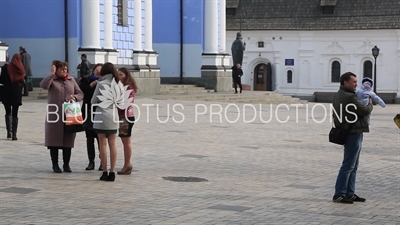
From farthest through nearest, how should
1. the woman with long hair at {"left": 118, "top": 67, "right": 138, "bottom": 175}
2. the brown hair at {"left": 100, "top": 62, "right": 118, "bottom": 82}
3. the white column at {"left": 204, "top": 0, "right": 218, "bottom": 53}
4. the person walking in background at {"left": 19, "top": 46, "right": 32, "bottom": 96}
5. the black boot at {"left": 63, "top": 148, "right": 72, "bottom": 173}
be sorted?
the white column at {"left": 204, "top": 0, "right": 218, "bottom": 53} → the person walking in background at {"left": 19, "top": 46, "right": 32, "bottom": 96} → the black boot at {"left": 63, "top": 148, "right": 72, "bottom": 173} → the woman with long hair at {"left": 118, "top": 67, "right": 138, "bottom": 175} → the brown hair at {"left": 100, "top": 62, "right": 118, "bottom": 82}

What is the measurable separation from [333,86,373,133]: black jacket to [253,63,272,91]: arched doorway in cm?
5629

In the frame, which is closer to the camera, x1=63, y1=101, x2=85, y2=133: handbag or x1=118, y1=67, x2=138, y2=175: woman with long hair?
x1=118, y1=67, x2=138, y2=175: woman with long hair

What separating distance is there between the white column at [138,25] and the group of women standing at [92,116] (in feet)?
71.0

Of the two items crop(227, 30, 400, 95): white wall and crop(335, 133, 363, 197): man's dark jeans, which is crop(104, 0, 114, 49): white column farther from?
crop(227, 30, 400, 95): white wall

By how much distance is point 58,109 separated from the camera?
1234 cm

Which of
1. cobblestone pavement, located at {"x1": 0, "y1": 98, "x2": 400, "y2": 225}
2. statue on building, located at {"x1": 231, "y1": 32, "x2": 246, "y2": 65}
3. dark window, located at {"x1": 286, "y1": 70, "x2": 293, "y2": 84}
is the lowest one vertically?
cobblestone pavement, located at {"x1": 0, "y1": 98, "x2": 400, "y2": 225}

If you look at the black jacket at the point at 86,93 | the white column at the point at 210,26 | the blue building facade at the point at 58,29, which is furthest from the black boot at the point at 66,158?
the white column at the point at 210,26

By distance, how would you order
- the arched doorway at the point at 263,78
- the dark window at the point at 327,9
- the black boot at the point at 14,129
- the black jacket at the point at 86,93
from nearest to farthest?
the black jacket at the point at 86,93 < the black boot at the point at 14,129 < the dark window at the point at 327,9 < the arched doorway at the point at 263,78

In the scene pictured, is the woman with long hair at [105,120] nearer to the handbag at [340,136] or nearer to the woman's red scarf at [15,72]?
the handbag at [340,136]

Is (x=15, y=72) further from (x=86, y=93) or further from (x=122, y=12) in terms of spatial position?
(x=122, y=12)

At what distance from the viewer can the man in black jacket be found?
34.5 feet

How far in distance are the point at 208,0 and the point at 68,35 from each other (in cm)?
1027

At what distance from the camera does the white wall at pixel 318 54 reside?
63.2 metres

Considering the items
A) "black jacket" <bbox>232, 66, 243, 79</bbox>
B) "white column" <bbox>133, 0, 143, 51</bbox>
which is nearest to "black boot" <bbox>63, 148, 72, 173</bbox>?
"white column" <bbox>133, 0, 143, 51</bbox>
